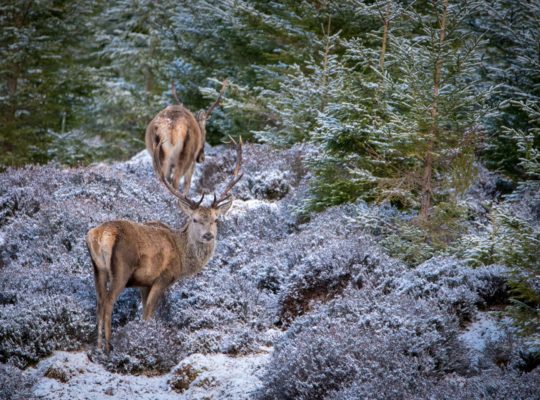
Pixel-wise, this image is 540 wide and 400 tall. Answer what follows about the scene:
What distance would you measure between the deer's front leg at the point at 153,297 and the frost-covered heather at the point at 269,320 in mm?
214

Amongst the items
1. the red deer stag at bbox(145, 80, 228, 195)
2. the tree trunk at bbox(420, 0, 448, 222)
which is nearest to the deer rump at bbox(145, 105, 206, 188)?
the red deer stag at bbox(145, 80, 228, 195)

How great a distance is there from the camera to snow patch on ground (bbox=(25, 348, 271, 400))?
667cm

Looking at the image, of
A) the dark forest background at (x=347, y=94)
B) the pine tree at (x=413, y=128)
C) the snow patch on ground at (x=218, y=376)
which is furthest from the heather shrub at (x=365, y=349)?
the pine tree at (x=413, y=128)

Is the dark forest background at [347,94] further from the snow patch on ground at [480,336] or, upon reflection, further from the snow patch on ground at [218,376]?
the snow patch on ground at [218,376]

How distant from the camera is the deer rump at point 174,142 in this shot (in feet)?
38.3

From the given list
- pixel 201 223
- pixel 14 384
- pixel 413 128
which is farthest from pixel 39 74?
pixel 14 384

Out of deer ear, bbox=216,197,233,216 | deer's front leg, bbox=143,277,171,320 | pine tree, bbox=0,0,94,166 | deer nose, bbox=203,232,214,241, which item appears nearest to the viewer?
deer's front leg, bbox=143,277,171,320

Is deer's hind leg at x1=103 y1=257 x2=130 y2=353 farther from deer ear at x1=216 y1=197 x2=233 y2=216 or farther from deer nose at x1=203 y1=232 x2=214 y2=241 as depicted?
deer ear at x1=216 y1=197 x2=233 y2=216

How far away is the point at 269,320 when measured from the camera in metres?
8.09

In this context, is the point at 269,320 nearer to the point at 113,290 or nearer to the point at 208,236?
the point at 208,236

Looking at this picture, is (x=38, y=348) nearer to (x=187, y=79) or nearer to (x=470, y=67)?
(x=470, y=67)

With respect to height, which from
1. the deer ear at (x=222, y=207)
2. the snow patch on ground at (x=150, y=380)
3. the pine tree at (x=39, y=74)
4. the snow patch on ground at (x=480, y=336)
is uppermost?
the deer ear at (x=222, y=207)

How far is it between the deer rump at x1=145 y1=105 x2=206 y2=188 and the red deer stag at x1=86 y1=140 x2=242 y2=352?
2.62 m

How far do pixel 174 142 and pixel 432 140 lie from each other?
4.47 metres
